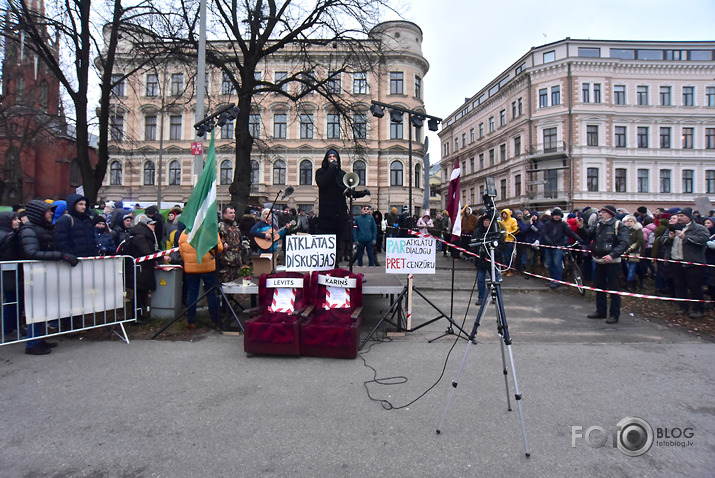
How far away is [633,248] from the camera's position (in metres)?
9.05

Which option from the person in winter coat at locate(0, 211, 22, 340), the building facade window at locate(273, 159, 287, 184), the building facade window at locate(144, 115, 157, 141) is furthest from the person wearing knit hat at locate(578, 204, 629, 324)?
the building facade window at locate(144, 115, 157, 141)

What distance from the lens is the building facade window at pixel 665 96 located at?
43.3m

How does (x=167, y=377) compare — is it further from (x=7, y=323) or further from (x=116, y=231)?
(x=116, y=231)

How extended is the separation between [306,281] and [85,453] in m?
3.46

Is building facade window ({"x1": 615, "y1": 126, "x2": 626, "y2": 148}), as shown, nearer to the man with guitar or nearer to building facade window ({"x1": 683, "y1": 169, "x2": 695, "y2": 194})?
building facade window ({"x1": 683, "y1": 169, "x2": 695, "y2": 194})

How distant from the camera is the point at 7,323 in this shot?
230 inches

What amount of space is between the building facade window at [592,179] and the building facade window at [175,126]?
146 ft

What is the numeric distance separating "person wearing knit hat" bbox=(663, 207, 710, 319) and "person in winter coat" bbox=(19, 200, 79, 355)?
35.1 feet

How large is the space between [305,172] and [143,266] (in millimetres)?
35524

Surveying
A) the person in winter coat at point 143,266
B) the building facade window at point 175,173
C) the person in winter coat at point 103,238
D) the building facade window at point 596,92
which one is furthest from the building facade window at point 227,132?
the building facade window at point 596,92

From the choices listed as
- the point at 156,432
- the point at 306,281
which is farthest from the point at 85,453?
the point at 306,281

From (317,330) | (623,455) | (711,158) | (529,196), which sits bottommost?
(623,455)

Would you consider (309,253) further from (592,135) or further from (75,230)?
(592,135)

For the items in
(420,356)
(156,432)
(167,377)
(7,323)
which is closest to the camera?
(156,432)
